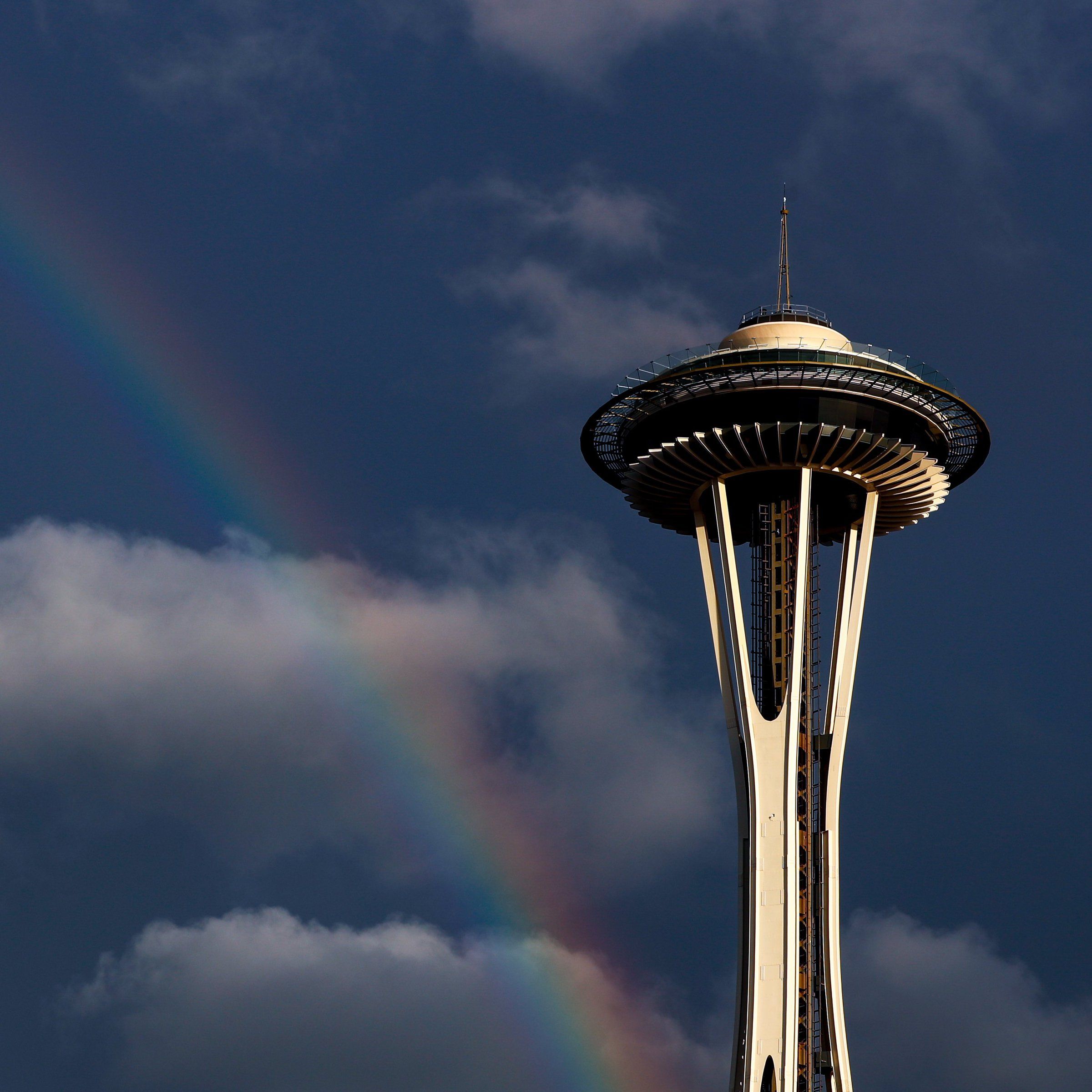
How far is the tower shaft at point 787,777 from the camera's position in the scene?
4269 inches

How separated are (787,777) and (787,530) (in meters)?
15.5

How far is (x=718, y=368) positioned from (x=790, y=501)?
1013cm

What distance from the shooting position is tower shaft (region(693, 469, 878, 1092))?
108 m

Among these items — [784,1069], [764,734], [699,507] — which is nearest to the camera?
[784,1069]

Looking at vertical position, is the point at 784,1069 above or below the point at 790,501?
below

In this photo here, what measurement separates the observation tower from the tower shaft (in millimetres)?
98

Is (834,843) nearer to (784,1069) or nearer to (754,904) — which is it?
(754,904)

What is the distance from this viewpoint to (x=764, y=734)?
114 m

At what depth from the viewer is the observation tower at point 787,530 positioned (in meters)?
110

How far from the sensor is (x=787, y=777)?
367 feet

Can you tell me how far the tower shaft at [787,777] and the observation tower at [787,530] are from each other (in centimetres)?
10

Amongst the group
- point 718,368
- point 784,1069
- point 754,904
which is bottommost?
point 784,1069

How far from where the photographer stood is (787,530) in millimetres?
119625

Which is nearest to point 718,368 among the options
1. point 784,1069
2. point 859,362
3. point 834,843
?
point 859,362
